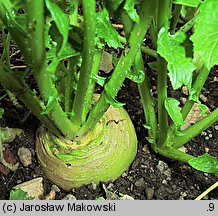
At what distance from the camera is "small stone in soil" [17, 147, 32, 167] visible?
1.13 m

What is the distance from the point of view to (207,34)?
2.39 ft

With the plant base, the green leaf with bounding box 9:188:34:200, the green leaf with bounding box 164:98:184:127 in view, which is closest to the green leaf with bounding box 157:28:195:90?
the green leaf with bounding box 164:98:184:127

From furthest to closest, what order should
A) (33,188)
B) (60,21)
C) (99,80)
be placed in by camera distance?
(33,188) → (99,80) → (60,21)

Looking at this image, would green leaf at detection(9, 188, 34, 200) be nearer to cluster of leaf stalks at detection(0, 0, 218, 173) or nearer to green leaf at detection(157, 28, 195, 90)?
cluster of leaf stalks at detection(0, 0, 218, 173)

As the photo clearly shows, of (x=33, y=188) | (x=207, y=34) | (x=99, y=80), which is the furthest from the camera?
(x=33, y=188)

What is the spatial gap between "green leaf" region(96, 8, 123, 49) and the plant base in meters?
0.28

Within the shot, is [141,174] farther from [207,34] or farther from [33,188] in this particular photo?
[207,34]

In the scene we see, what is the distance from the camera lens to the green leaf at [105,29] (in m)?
0.81

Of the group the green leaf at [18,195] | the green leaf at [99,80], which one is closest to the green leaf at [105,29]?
the green leaf at [99,80]

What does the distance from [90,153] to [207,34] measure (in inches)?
16.7

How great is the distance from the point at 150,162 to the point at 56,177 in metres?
0.23

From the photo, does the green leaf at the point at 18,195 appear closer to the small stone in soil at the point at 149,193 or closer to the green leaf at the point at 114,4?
the small stone in soil at the point at 149,193

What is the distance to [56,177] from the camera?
1084 millimetres

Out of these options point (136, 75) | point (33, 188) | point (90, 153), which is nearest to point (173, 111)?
point (136, 75)
